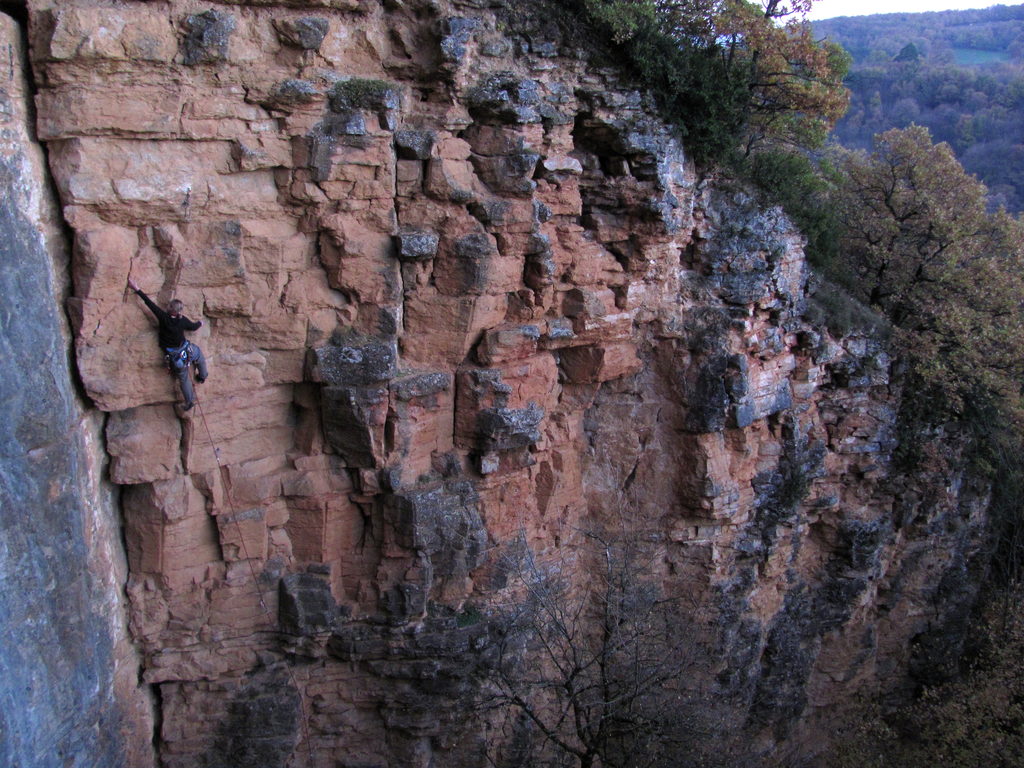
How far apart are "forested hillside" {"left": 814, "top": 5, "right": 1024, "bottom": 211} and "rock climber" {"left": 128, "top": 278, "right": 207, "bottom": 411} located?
1871cm

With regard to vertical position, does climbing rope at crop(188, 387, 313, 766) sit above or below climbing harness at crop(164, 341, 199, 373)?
below

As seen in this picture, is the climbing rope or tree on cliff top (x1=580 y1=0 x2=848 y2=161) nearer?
the climbing rope

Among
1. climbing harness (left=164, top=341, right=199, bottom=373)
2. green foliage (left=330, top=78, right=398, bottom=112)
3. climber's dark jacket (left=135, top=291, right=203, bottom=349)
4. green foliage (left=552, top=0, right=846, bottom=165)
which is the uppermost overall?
green foliage (left=552, top=0, right=846, bottom=165)

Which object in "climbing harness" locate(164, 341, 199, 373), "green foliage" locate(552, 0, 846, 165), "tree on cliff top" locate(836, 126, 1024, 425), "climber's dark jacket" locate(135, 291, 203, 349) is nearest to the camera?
"climber's dark jacket" locate(135, 291, 203, 349)

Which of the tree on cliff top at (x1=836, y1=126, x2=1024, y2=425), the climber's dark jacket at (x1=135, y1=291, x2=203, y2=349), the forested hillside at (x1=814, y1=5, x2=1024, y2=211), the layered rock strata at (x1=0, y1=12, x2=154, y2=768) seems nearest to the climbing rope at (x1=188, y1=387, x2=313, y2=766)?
the climber's dark jacket at (x1=135, y1=291, x2=203, y2=349)

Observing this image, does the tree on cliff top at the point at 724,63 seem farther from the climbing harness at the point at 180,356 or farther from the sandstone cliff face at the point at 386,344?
the climbing harness at the point at 180,356

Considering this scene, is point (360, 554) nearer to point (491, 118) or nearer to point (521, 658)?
point (521, 658)

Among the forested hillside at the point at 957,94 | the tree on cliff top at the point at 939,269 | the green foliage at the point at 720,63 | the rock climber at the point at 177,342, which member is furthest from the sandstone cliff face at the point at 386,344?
the forested hillside at the point at 957,94

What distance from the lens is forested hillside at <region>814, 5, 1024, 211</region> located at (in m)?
26.6

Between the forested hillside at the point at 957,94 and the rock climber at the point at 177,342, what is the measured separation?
61.4ft

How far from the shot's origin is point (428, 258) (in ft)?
27.6

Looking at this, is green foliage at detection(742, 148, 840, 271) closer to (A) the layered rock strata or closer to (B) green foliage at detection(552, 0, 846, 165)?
(B) green foliage at detection(552, 0, 846, 165)

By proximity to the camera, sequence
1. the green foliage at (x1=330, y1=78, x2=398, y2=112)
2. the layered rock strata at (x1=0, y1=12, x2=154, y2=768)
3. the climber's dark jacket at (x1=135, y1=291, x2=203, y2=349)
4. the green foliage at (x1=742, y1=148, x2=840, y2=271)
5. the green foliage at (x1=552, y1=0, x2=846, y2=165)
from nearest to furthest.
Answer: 1. the layered rock strata at (x1=0, y1=12, x2=154, y2=768)
2. the climber's dark jacket at (x1=135, y1=291, x2=203, y2=349)
3. the green foliage at (x1=330, y1=78, x2=398, y2=112)
4. the green foliage at (x1=552, y1=0, x2=846, y2=165)
5. the green foliage at (x1=742, y1=148, x2=840, y2=271)

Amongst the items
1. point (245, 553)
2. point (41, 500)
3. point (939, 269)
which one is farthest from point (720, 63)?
point (41, 500)
